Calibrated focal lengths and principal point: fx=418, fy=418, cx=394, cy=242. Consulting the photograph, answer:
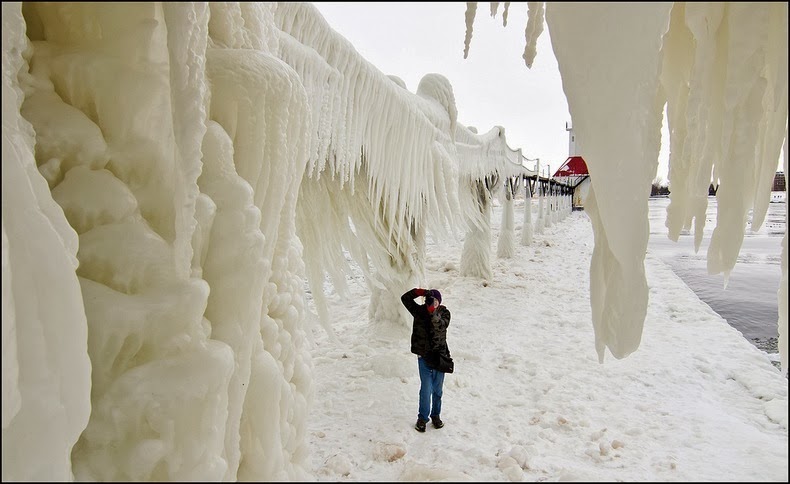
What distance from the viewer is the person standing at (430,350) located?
2.68 m

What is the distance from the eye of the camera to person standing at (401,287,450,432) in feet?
8.79

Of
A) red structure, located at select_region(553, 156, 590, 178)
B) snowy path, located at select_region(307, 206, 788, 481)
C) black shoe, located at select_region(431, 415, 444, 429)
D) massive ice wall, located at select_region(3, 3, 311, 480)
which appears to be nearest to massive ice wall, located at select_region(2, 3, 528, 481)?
massive ice wall, located at select_region(3, 3, 311, 480)

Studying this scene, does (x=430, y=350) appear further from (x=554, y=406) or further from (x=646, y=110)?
(x=646, y=110)

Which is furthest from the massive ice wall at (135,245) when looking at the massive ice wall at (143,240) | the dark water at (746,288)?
the dark water at (746,288)

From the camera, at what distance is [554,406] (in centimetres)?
298

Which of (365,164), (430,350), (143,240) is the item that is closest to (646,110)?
(143,240)

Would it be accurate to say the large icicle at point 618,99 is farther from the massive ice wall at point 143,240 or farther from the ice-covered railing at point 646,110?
the massive ice wall at point 143,240

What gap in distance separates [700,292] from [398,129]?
6.02 metres

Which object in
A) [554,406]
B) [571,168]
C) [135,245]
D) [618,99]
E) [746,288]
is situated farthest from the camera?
[571,168]

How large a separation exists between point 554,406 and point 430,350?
1072mm

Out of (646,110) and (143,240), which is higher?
(646,110)

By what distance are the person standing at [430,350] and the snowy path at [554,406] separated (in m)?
0.13

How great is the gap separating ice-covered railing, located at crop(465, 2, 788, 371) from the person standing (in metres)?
1.83

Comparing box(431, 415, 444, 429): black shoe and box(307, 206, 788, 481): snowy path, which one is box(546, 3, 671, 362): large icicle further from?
box(431, 415, 444, 429): black shoe
